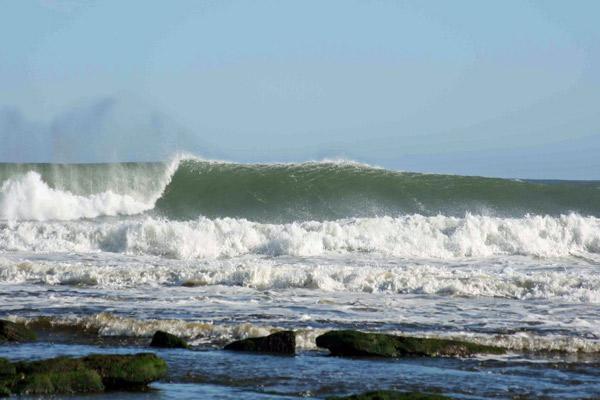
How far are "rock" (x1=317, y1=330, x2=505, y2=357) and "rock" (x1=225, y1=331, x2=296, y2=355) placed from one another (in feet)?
1.11

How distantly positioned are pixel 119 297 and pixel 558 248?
14249 mm

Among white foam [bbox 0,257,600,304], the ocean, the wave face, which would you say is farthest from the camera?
the wave face

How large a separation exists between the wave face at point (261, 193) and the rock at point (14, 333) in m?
20.2

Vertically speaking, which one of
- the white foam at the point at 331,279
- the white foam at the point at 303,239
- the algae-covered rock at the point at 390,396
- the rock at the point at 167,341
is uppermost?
the white foam at the point at 303,239

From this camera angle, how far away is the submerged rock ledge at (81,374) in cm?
918

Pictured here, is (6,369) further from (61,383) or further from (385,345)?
(385,345)

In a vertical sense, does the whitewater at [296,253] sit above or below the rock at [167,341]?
above

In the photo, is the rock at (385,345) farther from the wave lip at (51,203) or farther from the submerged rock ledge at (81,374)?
the wave lip at (51,203)

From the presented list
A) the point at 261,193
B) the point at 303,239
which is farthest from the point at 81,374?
the point at 261,193

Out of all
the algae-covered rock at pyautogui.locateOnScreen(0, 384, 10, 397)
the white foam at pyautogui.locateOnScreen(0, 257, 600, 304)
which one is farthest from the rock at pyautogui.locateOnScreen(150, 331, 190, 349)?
the white foam at pyautogui.locateOnScreen(0, 257, 600, 304)

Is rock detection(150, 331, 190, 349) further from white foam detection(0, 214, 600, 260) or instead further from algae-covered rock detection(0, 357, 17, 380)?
white foam detection(0, 214, 600, 260)

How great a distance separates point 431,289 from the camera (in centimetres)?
1755

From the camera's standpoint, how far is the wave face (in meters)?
33.9

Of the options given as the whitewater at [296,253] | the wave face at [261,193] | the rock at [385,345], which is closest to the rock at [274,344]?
the rock at [385,345]
